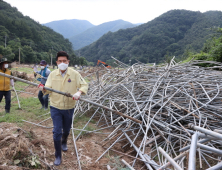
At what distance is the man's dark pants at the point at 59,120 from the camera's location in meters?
2.37

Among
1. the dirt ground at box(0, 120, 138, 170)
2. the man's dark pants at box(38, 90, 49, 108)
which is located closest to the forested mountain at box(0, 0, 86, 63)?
the man's dark pants at box(38, 90, 49, 108)

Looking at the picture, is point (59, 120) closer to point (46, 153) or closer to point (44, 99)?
point (46, 153)

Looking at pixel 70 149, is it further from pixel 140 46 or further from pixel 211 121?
pixel 140 46

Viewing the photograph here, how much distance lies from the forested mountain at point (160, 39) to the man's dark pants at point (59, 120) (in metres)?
61.9

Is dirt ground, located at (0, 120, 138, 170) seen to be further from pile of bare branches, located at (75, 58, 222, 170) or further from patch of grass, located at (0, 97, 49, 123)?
patch of grass, located at (0, 97, 49, 123)

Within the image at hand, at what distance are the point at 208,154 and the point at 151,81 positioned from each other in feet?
6.93

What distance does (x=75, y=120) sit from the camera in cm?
450

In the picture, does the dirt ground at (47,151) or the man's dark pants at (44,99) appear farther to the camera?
the man's dark pants at (44,99)

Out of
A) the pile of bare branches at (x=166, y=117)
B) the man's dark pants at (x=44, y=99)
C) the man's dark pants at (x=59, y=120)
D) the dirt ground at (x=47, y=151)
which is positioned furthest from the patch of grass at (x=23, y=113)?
the man's dark pants at (x=59, y=120)

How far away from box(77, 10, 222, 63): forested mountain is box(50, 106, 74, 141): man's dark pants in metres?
61.9

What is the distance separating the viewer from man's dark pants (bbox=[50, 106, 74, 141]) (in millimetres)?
2365

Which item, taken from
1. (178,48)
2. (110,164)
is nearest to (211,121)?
(110,164)

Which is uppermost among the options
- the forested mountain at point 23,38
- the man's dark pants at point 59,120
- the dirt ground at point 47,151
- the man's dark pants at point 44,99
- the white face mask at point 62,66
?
the forested mountain at point 23,38

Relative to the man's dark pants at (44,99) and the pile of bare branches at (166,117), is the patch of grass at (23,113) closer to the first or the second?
the man's dark pants at (44,99)
